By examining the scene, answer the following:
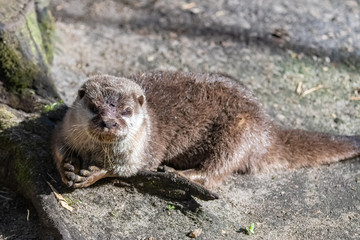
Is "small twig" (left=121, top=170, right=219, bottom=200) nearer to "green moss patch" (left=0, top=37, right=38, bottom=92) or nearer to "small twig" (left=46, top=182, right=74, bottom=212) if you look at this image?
"small twig" (left=46, top=182, right=74, bottom=212)

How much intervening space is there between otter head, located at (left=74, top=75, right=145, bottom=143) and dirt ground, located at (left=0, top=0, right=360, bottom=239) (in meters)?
0.51

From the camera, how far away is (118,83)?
10.2 ft

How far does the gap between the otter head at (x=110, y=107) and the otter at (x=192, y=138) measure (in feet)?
0.04

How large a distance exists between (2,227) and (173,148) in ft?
4.12

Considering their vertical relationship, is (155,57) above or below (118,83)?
below

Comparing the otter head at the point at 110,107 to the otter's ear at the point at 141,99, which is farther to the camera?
the otter's ear at the point at 141,99

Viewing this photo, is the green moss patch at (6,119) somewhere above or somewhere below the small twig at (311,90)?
above

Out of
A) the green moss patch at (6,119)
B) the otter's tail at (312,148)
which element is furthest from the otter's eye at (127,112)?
the otter's tail at (312,148)

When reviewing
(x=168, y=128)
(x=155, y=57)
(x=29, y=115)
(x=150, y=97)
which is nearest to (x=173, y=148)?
(x=168, y=128)

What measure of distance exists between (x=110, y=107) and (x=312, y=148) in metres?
1.61

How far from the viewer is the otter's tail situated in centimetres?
365

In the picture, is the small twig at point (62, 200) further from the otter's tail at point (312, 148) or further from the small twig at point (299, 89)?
the small twig at point (299, 89)

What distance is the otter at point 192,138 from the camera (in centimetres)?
312

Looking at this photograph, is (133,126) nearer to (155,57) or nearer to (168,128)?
(168,128)
